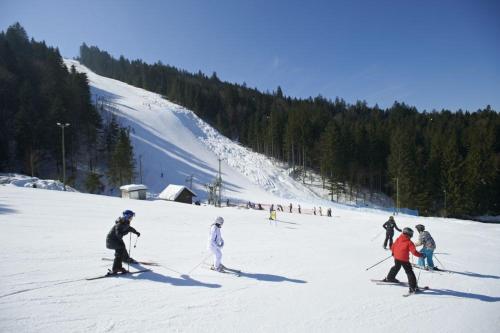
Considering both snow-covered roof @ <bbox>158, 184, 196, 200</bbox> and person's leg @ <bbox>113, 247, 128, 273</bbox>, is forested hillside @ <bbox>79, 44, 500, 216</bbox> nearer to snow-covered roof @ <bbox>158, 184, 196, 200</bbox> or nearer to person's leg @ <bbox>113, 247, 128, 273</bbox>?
snow-covered roof @ <bbox>158, 184, 196, 200</bbox>

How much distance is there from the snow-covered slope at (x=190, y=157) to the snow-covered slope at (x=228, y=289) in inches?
1319

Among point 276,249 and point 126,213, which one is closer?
point 126,213

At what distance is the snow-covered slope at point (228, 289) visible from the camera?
598 cm

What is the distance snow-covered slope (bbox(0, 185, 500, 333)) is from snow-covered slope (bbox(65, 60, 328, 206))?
3351 cm

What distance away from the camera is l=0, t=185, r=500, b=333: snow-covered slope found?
5977 mm

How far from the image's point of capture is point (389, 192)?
210 feet

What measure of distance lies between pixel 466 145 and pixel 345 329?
74.5m

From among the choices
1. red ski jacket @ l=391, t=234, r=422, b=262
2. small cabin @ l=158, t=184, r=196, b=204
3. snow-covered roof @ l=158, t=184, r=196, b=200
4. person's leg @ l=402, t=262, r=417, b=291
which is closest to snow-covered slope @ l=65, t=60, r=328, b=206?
small cabin @ l=158, t=184, r=196, b=204

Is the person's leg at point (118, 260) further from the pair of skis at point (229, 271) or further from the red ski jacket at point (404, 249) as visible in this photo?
the red ski jacket at point (404, 249)

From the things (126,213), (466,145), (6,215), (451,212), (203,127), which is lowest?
(451,212)

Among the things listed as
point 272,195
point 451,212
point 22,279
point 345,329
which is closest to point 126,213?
point 22,279

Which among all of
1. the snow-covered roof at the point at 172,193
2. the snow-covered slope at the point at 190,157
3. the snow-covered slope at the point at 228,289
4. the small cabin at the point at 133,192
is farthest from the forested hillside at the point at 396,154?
the snow-covered slope at the point at 228,289

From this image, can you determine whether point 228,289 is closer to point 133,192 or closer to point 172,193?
point 133,192

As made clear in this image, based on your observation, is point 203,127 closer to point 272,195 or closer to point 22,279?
point 272,195
